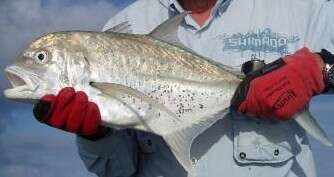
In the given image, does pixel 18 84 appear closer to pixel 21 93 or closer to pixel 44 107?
pixel 21 93

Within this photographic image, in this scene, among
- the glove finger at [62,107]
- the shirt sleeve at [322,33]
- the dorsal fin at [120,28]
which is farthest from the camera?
the shirt sleeve at [322,33]

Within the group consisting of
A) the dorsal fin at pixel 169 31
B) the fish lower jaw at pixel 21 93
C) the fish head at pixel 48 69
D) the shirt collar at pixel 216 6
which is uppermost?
the shirt collar at pixel 216 6

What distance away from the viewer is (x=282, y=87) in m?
7.09

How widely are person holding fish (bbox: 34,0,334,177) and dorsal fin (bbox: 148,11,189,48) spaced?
11.2 inches

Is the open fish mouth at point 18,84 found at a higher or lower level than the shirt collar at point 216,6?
lower

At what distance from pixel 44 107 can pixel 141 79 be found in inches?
24.9

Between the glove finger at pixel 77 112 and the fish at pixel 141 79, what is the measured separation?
0.06m

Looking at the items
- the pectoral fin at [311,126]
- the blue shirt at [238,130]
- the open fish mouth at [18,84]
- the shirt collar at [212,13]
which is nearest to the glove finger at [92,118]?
the open fish mouth at [18,84]

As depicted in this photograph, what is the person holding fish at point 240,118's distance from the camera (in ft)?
24.5

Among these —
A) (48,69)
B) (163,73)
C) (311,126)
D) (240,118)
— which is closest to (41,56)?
(48,69)

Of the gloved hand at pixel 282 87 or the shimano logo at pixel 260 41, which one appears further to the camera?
the shimano logo at pixel 260 41

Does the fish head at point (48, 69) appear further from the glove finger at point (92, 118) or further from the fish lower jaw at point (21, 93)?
the glove finger at point (92, 118)

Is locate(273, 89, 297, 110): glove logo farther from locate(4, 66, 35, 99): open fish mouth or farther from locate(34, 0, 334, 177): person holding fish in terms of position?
locate(4, 66, 35, 99): open fish mouth

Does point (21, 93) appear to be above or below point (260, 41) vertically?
below
